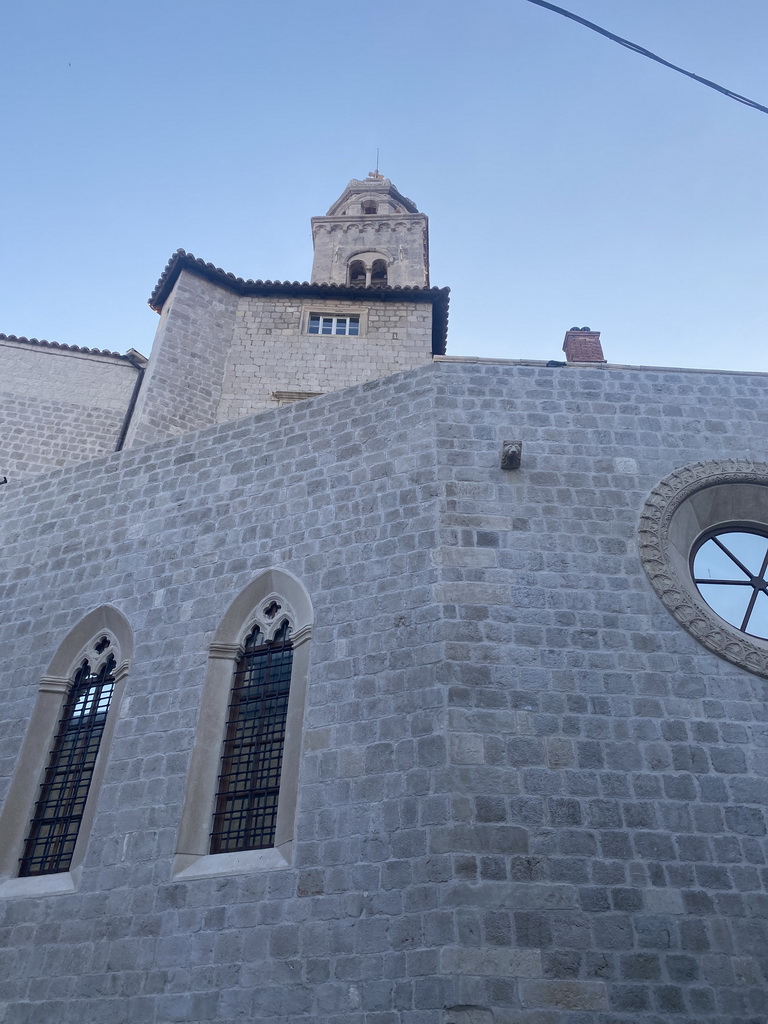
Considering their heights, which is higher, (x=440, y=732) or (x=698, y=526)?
(x=698, y=526)

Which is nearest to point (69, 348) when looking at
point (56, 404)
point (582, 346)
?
point (56, 404)

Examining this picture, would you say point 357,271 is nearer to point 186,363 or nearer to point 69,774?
point 186,363

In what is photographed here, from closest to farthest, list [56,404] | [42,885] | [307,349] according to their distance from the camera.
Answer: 1. [42,885]
2. [56,404]
3. [307,349]

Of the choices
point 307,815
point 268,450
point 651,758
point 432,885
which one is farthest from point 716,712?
point 268,450

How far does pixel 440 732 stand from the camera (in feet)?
22.6

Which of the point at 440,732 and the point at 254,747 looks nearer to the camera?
the point at 440,732

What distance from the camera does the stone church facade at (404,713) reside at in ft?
20.4

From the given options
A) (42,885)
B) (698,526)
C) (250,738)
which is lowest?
(42,885)

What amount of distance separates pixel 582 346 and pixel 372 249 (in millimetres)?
11827

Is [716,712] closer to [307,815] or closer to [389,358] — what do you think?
[307,815]

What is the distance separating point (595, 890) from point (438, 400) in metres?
5.00

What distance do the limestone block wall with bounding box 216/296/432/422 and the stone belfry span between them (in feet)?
14.5

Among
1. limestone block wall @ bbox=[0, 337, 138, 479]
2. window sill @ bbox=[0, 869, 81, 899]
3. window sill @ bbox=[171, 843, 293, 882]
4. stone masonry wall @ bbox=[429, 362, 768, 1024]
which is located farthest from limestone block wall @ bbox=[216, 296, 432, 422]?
window sill @ bbox=[171, 843, 293, 882]

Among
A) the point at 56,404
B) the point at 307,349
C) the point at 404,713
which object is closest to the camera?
the point at 404,713
